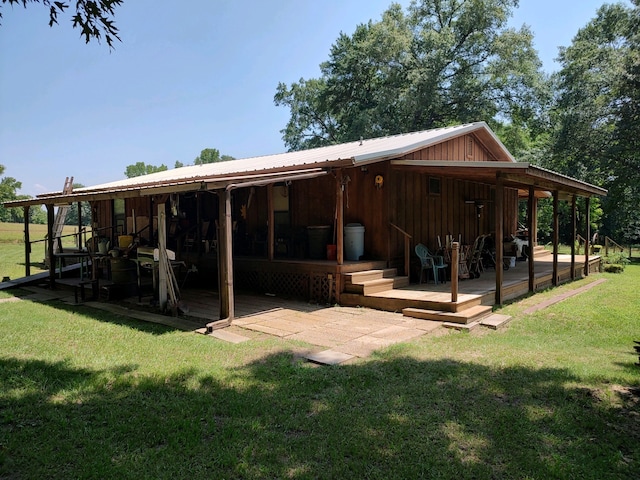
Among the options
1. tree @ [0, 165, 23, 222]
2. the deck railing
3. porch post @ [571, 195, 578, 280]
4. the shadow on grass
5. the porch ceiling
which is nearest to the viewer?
the shadow on grass

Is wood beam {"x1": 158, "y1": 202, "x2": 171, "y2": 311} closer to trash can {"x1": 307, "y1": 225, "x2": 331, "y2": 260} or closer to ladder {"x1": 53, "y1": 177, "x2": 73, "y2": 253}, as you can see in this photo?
trash can {"x1": 307, "y1": 225, "x2": 331, "y2": 260}

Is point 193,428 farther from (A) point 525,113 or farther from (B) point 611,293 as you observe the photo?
(A) point 525,113

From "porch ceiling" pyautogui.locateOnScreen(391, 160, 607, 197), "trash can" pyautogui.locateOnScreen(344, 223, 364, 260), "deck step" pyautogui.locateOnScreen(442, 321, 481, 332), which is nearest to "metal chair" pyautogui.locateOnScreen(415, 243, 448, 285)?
"trash can" pyautogui.locateOnScreen(344, 223, 364, 260)

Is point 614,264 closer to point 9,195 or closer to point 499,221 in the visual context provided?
point 499,221

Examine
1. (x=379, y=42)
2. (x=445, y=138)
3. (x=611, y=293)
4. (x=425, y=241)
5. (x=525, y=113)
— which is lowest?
(x=611, y=293)

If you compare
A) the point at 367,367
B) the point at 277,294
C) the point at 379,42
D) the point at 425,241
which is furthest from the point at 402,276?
the point at 379,42

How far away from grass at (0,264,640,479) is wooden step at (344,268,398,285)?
93.4 inches

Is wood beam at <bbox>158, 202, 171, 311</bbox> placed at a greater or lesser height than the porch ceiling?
lesser

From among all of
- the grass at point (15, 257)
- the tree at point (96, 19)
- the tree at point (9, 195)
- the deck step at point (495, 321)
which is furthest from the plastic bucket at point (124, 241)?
the tree at point (9, 195)

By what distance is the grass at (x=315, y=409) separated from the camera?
244cm

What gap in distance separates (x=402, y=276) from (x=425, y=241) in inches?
56.0

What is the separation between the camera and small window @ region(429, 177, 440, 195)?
31.5 feet

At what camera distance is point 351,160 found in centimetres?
679

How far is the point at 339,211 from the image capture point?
24.0 feet
